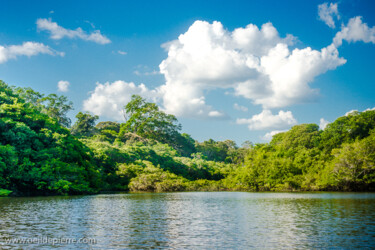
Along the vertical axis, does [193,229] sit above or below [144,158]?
below

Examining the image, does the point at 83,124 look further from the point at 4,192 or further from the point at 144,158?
the point at 4,192

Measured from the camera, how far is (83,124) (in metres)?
88.2

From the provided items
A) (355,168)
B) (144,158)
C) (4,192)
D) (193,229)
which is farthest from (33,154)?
(355,168)

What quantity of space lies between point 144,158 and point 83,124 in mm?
25215

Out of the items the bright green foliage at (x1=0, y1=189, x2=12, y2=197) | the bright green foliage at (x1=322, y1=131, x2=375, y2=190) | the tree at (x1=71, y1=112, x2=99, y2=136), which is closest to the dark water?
the bright green foliage at (x1=0, y1=189, x2=12, y2=197)

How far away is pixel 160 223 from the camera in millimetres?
18438

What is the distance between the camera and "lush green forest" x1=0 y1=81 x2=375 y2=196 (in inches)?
1511

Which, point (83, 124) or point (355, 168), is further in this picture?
point (83, 124)

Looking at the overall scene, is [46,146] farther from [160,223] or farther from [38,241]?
[38,241]

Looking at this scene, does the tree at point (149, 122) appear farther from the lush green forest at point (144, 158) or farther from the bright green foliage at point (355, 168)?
the bright green foliage at point (355, 168)

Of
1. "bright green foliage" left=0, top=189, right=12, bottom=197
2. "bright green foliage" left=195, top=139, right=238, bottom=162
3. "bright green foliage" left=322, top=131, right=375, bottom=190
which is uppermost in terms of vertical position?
"bright green foliage" left=195, top=139, right=238, bottom=162

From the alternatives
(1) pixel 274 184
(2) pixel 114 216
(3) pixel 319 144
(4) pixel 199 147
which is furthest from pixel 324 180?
(4) pixel 199 147

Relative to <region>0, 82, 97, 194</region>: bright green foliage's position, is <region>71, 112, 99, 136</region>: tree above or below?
above

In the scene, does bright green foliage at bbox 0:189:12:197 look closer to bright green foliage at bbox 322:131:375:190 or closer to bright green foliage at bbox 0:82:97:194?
bright green foliage at bbox 0:82:97:194
